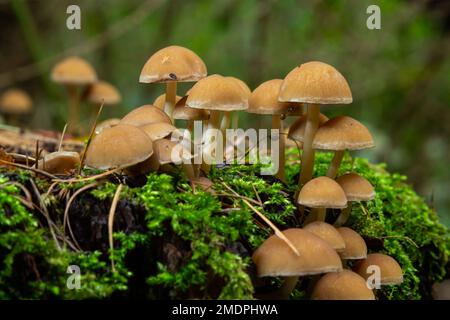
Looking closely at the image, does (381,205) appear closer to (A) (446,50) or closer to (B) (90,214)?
(B) (90,214)

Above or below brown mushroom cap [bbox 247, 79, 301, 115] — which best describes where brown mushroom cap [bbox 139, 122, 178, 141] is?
below

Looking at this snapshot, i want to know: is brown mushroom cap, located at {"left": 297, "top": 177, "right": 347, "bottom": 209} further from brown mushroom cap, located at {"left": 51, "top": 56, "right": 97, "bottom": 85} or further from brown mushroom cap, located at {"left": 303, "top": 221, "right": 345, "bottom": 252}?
brown mushroom cap, located at {"left": 51, "top": 56, "right": 97, "bottom": 85}

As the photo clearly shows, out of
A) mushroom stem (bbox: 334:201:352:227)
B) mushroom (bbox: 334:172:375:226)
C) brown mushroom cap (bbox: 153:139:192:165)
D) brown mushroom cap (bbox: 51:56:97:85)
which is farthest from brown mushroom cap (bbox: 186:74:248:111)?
brown mushroom cap (bbox: 51:56:97:85)

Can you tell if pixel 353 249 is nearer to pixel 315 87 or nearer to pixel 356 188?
pixel 356 188

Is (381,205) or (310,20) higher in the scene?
(310,20)

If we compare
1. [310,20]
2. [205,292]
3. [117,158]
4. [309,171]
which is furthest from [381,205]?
[310,20]

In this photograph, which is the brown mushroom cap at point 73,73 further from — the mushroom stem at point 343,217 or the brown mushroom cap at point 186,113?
the mushroom stem at point 343,217
